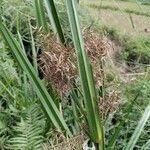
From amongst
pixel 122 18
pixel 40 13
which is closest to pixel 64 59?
pixel 40 13

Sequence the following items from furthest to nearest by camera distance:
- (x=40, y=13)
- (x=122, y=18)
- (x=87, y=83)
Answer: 1. (x=122, y=18)
2. (x=40, y=13)
3. (x=87, y=83)

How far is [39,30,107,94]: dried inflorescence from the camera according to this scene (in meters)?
0.90

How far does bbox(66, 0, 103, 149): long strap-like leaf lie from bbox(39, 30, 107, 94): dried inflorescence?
2.0 inches

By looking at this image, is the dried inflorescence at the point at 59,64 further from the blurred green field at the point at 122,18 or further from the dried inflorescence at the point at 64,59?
the blurred green field at the point at 122,18

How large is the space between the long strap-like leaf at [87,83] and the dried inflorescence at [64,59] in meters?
0.05

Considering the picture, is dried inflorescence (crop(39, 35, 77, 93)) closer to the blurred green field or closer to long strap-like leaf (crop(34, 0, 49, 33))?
long strap-like leaf (crop(34, 0, 49, 33))

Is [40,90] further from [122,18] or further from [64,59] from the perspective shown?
[122,18]

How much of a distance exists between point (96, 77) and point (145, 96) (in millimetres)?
822

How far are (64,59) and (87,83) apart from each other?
7 cm

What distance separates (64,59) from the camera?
897 mm

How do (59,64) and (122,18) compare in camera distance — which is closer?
(59,64)

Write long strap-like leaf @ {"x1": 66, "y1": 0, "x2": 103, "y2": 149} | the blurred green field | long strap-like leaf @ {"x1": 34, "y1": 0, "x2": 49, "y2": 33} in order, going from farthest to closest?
the blurred green field → long strap-like leaf @ {"x1": 34, "y1": 0, "x2": 49, "y2": 33} → long strap-like leaf @ {"x1": 66, "y1": 0, "x2": 103, "y2": 149}

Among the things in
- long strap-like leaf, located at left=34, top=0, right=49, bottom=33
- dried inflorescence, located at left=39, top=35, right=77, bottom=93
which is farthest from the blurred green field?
dried inflorescence, located at left=39, top=35, right=77, bottom=93

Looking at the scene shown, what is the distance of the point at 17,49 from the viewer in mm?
933
